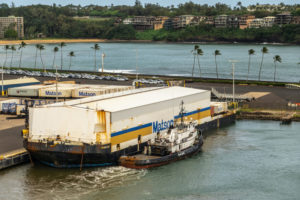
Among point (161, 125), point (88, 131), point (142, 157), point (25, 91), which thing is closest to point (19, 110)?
point (25, 91)

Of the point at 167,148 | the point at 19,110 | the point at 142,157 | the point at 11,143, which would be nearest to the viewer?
the point at 142,157

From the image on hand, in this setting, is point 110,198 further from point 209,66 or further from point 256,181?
point 209,66

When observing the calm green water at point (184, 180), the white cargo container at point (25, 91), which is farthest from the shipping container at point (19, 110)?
the calm green water at point (184, 180)

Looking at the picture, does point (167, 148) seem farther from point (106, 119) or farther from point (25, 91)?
point (25, 91)

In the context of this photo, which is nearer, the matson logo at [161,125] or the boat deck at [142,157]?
the boat deck at [142,157]

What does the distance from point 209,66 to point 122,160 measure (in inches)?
4335

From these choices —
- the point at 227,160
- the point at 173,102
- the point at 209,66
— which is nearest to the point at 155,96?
the point at 173,102

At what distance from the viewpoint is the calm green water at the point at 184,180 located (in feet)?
127

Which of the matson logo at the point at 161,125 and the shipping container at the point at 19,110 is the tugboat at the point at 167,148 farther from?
the shipping container at the point at 19,110

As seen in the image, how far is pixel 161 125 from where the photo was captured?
4891 cm

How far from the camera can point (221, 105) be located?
6388cm

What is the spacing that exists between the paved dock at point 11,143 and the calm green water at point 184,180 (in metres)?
0.76

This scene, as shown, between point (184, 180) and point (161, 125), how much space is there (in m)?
8.43

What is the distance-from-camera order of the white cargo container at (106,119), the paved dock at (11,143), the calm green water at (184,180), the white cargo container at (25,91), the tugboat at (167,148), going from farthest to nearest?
the white cargo container at (25,91)
the paved dock at (11,143)
the tugboat at (167,148)
the white cargo container at (106,119)
the calm green water at (184,180)
